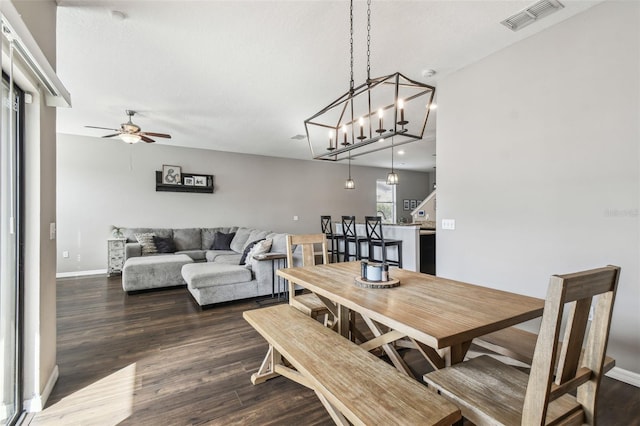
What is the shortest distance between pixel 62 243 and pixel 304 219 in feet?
17.2

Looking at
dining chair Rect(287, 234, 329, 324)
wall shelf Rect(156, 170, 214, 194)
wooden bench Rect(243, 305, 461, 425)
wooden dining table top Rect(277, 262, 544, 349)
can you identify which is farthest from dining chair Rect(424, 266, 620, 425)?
wall shelf Rect(156, 170, 214, 194)

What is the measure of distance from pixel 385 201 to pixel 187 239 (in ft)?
20.7

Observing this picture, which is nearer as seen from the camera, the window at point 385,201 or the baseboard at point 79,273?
the baseboard at point 79,273

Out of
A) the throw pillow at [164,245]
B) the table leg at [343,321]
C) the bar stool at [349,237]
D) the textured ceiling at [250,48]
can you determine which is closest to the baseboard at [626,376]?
the table leg at [343,321]

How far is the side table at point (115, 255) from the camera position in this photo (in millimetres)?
5644

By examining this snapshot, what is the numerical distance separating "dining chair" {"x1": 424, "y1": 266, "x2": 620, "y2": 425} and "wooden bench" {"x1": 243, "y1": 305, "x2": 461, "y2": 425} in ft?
0.43

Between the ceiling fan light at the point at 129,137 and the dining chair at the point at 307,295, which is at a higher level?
the ceiling fan light at the point at 129,137

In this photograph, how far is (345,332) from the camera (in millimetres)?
2266

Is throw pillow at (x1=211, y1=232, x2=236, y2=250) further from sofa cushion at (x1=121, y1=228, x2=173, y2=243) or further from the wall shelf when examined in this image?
the wall shelf

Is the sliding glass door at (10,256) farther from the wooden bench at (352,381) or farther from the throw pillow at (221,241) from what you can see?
the throw pillow at (221,241)

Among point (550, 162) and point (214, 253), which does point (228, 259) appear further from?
point (550, 162)

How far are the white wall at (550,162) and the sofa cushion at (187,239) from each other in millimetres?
5143

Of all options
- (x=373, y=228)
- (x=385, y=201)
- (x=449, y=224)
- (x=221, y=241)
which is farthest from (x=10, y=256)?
(x=385, y=201)

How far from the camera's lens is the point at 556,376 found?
108 cm
